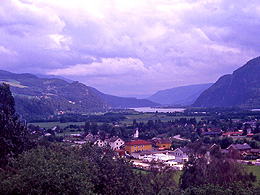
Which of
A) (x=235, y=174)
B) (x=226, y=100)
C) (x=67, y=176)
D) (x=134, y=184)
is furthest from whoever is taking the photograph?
(x=226, y=100)

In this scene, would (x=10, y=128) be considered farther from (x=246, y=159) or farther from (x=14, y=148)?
(x=246, y=159)

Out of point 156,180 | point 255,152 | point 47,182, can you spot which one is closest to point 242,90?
point 255,152

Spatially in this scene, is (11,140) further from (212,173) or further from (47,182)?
(212,173)

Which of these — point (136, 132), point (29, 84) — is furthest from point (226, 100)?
point (136, 132)

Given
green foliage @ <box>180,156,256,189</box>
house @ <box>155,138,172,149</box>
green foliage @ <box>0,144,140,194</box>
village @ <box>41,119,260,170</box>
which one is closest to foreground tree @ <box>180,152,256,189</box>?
green foliage @ <box>180,156,256,189</box>

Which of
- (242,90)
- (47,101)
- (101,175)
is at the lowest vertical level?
(101,175)

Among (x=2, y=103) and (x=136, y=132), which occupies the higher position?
(x=2, y=103)

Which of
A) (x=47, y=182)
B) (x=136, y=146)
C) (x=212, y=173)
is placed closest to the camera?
(x=47, y=182)

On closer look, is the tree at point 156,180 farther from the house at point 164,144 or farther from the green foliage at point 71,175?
the house at point 164,144

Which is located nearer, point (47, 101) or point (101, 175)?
point (101, 175)
